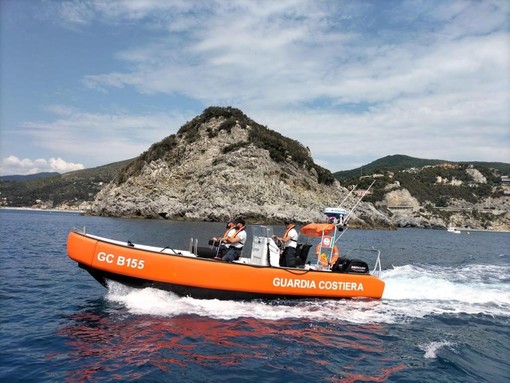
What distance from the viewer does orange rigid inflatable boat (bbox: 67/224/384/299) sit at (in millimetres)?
11039

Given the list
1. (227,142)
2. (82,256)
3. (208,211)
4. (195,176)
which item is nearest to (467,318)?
(82,256)

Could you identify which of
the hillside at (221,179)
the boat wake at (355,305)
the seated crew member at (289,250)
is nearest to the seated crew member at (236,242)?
the seated crew member at (289,250)

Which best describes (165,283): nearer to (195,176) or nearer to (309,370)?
(309,370)

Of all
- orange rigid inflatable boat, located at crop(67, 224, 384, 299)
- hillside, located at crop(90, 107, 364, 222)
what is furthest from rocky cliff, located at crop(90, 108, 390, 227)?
orange rigid inflatable boat, located at crop(67, 224, 384, 299)

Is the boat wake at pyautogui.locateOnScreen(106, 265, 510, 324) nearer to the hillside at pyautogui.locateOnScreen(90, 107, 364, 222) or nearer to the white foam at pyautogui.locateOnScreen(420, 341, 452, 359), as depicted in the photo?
the white foam at pyautogui.locateOnScreen(420, 341, 452, 359)

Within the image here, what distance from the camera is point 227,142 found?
3049 inches

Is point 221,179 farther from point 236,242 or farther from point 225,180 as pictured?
point 236,242

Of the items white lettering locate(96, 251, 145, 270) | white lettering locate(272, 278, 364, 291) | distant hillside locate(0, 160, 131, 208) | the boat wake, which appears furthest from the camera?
distant hillside locate(0, 160, 131, 208)

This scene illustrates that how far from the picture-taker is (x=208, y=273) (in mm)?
11242

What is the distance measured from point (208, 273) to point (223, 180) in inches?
2216

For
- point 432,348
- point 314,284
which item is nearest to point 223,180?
point 314,284

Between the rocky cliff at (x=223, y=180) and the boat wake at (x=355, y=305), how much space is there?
4760 cm

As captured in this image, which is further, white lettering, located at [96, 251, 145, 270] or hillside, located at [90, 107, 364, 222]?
hillside, located at [90, 107, 364, 222]

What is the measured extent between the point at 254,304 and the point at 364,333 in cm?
321
